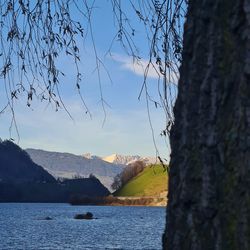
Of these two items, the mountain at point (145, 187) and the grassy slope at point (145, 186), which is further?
the grassy slope at point (145, 186)

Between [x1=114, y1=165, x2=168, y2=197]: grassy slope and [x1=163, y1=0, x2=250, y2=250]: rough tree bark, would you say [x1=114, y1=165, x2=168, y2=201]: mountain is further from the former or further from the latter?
[x1=163, y1=0, x2=250, y2=250]: rough tree bark

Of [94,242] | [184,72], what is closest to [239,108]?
[184,72]

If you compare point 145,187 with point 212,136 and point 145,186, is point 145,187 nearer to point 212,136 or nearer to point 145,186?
point 145,186

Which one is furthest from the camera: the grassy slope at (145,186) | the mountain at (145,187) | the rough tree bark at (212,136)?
the grassy slope at (145,186)

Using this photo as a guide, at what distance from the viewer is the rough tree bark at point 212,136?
72.2 inches

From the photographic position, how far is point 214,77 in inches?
76.7

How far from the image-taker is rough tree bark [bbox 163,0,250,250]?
6.02ft

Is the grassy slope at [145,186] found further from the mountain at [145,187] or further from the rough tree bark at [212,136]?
the rough tree bark at [212,136]

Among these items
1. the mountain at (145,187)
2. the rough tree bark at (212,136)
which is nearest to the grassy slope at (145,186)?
the mountain at (145,187)

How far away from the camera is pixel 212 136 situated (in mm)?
1918

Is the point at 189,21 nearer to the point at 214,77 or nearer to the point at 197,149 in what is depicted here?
the point at 214,77

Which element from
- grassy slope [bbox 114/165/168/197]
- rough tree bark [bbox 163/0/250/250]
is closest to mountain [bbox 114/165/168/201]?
grassy slope [bbox 114/165/168/197]

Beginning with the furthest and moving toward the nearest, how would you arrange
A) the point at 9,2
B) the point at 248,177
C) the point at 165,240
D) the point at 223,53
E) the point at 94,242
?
the point at 94,242, the point at 9,2, the point at 165,240, the point at 223,53, the point at 248,177

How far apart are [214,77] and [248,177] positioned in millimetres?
348
